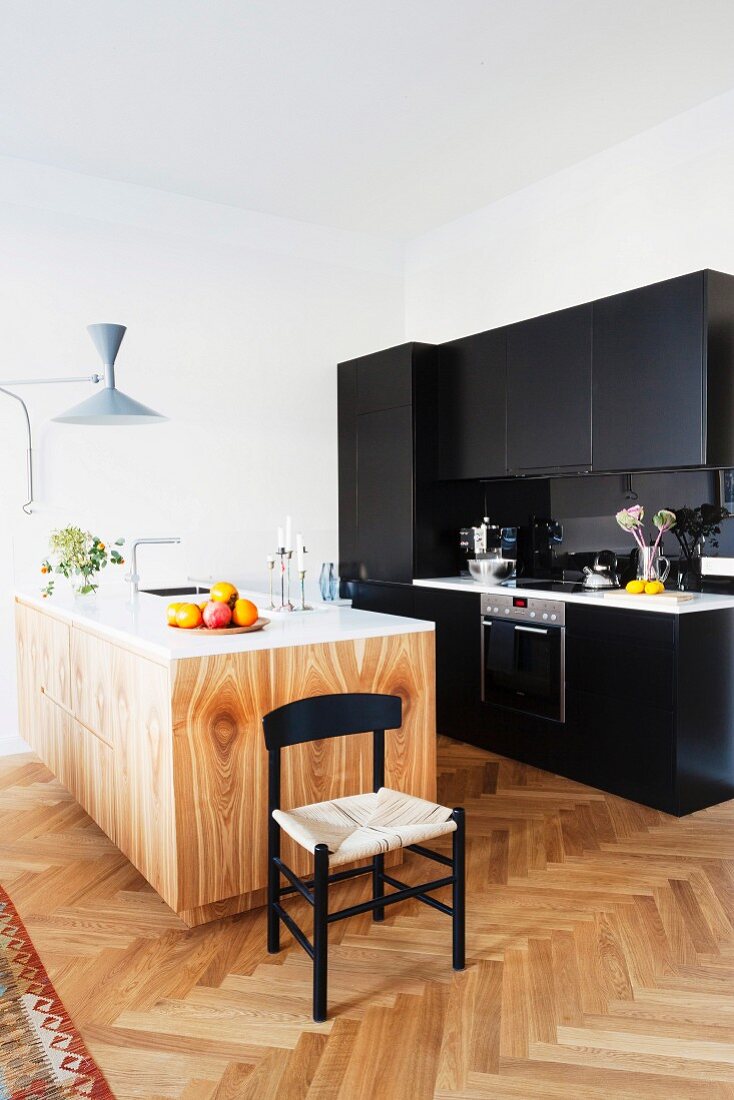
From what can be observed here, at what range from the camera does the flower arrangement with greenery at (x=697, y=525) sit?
3701 millimetres

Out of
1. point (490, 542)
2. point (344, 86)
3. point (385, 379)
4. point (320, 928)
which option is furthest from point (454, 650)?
point (344, 86)

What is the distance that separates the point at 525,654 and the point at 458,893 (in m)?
1.93

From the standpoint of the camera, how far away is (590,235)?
4324 millimetres

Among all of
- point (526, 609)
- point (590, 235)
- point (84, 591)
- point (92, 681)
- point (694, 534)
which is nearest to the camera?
point (92, 681)

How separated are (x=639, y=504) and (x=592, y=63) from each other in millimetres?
1923

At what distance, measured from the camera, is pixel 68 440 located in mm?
4391

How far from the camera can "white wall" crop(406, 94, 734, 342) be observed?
373 cm

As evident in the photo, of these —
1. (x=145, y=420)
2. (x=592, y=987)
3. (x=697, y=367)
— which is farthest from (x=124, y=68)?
(x=592, y=987)

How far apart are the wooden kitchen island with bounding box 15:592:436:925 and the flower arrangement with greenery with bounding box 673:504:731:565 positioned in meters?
1.64

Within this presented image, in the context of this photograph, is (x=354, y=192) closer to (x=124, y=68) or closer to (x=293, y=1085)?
(x=124, y=68)

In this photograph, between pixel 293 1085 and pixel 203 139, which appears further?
pixel 203 139

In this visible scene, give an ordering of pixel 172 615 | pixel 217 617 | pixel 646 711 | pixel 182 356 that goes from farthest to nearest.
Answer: pixel 182 356
pixel 646 711
pixel 172 615
pixel 217 617

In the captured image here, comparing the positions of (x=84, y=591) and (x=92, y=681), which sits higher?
(x=84, y=591)

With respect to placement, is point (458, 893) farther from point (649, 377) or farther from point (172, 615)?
point (649, 377)
